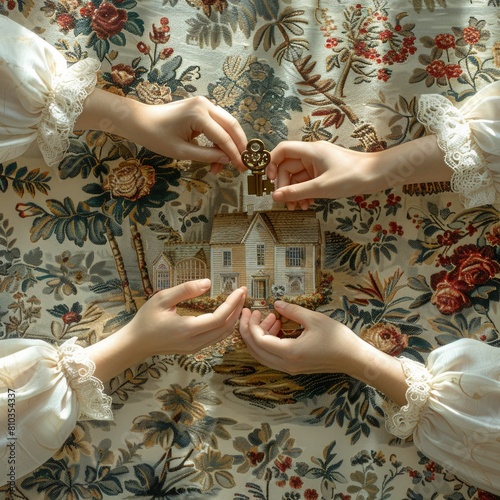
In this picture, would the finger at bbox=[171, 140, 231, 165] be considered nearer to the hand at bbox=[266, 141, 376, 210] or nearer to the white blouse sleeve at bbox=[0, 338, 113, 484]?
the hand at bbox=[266, 141, 376, 210]

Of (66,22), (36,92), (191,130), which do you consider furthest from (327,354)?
(66,22)

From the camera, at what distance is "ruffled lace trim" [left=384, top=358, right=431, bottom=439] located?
1.33 metres

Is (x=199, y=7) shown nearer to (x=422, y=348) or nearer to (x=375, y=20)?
(x=375, y=20)

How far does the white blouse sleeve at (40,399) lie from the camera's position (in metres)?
1.31

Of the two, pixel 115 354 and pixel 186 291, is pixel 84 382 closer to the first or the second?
pixel 115 354

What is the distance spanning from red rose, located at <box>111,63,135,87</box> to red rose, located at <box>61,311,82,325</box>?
Result: 451 millimetres

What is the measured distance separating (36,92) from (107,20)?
0.77ft

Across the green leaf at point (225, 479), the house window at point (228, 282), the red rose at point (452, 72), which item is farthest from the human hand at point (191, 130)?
the green leaf at point (225, 479)

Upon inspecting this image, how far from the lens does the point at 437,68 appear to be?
4.81 ft

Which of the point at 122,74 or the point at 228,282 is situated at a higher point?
the point at 122,74

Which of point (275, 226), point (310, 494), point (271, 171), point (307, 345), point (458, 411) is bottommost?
point (310, 494)

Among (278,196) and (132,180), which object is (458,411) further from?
(132,180)

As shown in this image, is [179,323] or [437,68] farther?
[437,68]

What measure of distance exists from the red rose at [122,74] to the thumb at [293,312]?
1.68 ft
